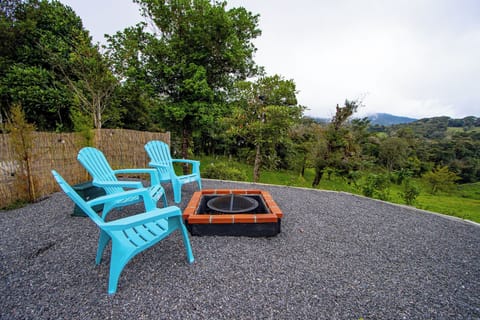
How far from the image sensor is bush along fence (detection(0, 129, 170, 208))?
2650mm

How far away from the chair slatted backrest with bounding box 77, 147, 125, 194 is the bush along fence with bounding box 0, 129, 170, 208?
56.4 inches

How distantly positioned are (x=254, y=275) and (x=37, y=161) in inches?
149

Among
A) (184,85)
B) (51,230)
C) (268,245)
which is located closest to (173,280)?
(268,245)

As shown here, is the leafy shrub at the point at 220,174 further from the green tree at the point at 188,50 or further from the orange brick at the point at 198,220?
the orange brick at the point at 198,220

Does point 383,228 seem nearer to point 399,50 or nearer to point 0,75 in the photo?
point 399,50

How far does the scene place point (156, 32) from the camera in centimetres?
617

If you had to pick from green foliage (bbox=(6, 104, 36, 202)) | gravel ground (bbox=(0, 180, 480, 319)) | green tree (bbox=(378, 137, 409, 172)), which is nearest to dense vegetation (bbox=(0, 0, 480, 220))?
green foliage (bbox=(6, 104, 36, 202))

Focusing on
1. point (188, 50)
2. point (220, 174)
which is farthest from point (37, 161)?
point (188, 50)

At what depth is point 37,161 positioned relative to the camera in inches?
118

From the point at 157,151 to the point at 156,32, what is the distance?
16.9 feet

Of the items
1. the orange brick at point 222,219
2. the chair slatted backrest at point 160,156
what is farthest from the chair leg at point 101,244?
the chair slatted backrest at point 160,156

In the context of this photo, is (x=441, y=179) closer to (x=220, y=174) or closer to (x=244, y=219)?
(x=220, y=174)

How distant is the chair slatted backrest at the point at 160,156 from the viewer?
295 cm

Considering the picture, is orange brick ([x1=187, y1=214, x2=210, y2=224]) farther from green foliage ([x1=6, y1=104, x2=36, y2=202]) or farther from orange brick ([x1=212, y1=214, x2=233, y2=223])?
green foliage ([x1=6, y1=104, x2=36, y2=202])
